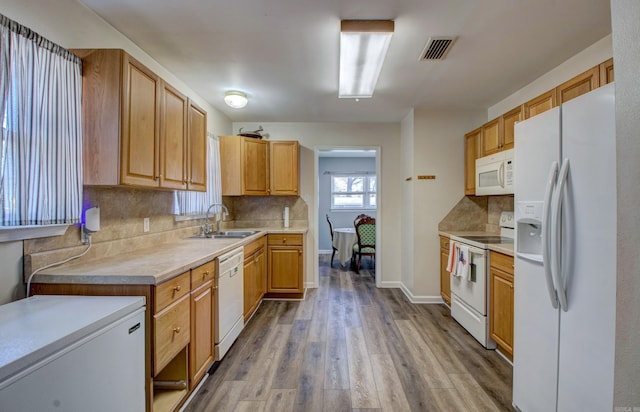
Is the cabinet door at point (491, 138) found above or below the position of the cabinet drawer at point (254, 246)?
above

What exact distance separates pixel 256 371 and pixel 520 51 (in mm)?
3310

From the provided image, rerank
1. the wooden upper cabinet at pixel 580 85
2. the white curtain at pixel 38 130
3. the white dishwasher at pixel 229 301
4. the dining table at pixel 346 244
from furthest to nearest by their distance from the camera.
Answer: the dining table at pixel 346 244 → the white dishwasher at pixel 229 301 → the wooden upper cabinet at pixel 580 85 → the white curtain at pixel 38 130

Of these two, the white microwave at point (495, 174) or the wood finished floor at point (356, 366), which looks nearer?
the wood finished floor at point (356, 366)

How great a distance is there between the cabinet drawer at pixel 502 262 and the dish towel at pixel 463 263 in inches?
10.8

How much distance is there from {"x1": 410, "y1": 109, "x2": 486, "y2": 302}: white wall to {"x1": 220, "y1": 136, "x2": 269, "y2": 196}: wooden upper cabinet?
2162 millimetres

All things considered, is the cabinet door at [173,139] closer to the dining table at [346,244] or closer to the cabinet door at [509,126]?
the cabinet door at [509,126]

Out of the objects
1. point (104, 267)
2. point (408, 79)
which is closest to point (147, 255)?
point (104, 267)

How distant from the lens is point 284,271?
3525mm

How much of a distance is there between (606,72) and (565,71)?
682 millimetres

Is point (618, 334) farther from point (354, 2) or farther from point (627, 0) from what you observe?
point (354, 2)

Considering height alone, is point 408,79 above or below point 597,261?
above

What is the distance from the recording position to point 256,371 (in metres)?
2.02

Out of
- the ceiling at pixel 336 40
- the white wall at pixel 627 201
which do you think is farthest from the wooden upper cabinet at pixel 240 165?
the white wall at pixel 627 201

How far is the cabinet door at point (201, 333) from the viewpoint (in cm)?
171
